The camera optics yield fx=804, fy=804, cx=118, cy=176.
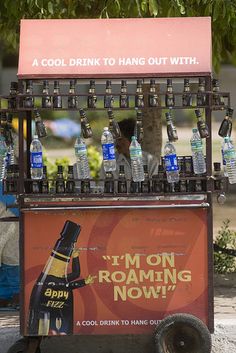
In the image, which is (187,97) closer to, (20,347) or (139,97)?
(139,97)

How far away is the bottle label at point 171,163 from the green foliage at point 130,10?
174 centimetres

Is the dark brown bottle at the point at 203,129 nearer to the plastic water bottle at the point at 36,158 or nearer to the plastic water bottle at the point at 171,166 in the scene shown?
the plastic water bottle at the point at 171,166

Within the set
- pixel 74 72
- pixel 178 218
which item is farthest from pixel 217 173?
pixel 74 72

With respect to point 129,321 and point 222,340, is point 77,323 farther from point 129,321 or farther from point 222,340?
point 222,340

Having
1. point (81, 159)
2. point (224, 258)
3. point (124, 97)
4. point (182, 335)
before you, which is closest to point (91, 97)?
point (124, 97)

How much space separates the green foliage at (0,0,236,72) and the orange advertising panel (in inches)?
82.1

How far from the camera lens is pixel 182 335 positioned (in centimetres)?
557

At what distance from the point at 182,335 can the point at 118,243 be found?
0.78 meters

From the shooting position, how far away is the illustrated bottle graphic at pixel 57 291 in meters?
5.55

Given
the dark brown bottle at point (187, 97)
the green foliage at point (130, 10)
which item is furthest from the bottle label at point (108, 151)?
the green foliage at point (130, 10)

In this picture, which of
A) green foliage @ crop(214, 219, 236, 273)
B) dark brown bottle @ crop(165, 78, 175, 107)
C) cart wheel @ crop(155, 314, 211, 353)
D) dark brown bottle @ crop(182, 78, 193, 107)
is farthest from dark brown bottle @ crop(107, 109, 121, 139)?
green foliage @ crop(214, 219, 236, 273)

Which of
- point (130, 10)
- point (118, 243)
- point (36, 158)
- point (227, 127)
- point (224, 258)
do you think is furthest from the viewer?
point (224, 258)

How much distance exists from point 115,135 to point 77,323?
134cm

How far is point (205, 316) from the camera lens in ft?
18.4
